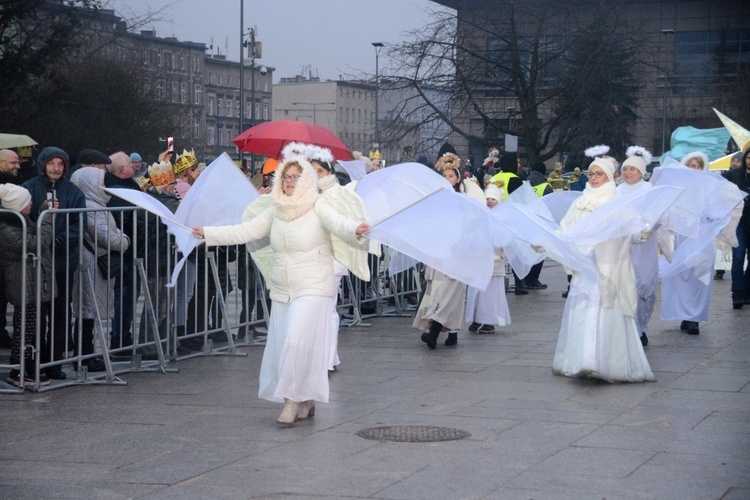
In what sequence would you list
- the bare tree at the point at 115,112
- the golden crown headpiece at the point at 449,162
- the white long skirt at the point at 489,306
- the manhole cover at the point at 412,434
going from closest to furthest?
the manhole cover at the point at 412,434
the golden crown headpiece at the point at 449,162
the white long skirt at the point at 489,306
the bare tree at the point at 115,112

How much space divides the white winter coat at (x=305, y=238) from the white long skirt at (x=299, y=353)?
0.10m

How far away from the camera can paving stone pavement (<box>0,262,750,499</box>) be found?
250 inches

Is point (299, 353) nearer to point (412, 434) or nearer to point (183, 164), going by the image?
point (412, 434)

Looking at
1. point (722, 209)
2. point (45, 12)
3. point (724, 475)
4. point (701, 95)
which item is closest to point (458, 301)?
point (722, 209)

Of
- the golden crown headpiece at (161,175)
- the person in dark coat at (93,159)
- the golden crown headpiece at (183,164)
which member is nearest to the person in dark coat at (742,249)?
the golden crown headpiece at (183,164)

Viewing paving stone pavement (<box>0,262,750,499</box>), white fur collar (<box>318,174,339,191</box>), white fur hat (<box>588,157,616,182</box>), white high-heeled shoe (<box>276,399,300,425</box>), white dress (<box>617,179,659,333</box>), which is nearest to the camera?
paving stone pavement (<box>0,262,750,499</box>)

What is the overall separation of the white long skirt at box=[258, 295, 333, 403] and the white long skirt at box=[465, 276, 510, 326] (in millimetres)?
5193

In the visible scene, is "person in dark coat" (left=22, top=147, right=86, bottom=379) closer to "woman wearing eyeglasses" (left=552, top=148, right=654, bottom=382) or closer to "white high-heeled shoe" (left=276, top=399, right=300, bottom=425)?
"white high-heeled shoe" (left=276, top=399, right=300, bottom=425)

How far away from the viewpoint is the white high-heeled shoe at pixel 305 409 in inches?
324

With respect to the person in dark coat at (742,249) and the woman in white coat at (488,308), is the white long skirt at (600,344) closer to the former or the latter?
the woman in white coat at (488,308)

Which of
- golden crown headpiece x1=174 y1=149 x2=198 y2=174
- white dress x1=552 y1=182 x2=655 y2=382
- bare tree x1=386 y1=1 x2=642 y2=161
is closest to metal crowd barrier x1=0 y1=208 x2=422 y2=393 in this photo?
golden crown headpiece x1=174 y1=149 x2=198 y2=174

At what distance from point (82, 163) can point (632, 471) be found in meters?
6.22

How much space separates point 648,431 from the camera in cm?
780

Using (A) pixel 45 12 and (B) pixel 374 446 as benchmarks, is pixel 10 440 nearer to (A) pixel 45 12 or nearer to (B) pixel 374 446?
(B) pixel 374 446
